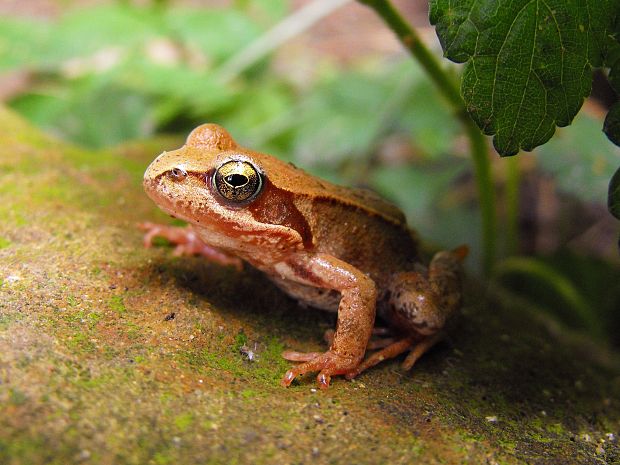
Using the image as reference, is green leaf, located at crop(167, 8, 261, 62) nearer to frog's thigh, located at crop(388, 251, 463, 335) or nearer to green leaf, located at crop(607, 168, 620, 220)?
frog's thigh, located at crop(388, 251, 463, 335)

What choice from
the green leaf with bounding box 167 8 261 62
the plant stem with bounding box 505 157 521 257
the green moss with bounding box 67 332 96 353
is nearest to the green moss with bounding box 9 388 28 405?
the green moss with bounding box 67 332 96 353

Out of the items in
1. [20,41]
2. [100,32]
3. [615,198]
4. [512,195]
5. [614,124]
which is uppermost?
[20,41]

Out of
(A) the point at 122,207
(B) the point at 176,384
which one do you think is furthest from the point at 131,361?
(A) the point at 122,207

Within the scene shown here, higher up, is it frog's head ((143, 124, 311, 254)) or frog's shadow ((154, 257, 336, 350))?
frog's head ((143, 124, 311, 254))

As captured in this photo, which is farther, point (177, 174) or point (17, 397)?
point (177, 174)

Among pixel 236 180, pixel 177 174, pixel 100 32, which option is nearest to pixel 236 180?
pixel 236 180

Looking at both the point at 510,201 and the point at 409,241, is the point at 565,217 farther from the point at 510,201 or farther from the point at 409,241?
the point at 409,241

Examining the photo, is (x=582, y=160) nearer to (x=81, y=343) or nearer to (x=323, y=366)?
(x=323, y=366)
